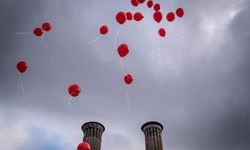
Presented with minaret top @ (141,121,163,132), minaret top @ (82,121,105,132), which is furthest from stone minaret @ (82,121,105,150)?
minaret top @ (141,121,163,132)

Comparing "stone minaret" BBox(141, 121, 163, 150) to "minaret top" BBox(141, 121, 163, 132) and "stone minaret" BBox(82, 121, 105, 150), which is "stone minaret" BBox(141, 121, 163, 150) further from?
"stone minaret" BBox(82, 121, 105, 150)

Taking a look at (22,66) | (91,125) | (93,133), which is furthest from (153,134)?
(22,66)

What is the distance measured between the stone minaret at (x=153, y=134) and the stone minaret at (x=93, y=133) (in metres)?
6.64

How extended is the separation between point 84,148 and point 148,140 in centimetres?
2913

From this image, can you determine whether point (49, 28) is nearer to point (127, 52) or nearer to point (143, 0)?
point (127, 52)

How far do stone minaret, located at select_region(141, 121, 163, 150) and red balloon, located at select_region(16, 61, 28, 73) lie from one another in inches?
1136

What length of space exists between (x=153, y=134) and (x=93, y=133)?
28.9 ft

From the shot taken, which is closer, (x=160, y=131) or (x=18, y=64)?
(x=18, y=64)

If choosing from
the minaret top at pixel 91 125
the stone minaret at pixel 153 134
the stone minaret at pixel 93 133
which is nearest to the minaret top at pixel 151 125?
the stone minaret at pixel 153 134

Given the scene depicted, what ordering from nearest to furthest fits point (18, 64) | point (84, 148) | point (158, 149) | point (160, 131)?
point (84, 148), point (18, 64), point (158, 149), point (160, 131)

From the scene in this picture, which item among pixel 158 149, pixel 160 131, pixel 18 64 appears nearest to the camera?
pixel 18 64

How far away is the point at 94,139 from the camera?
37.5m

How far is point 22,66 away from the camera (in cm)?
965

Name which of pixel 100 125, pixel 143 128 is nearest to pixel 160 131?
pixel 143 128
